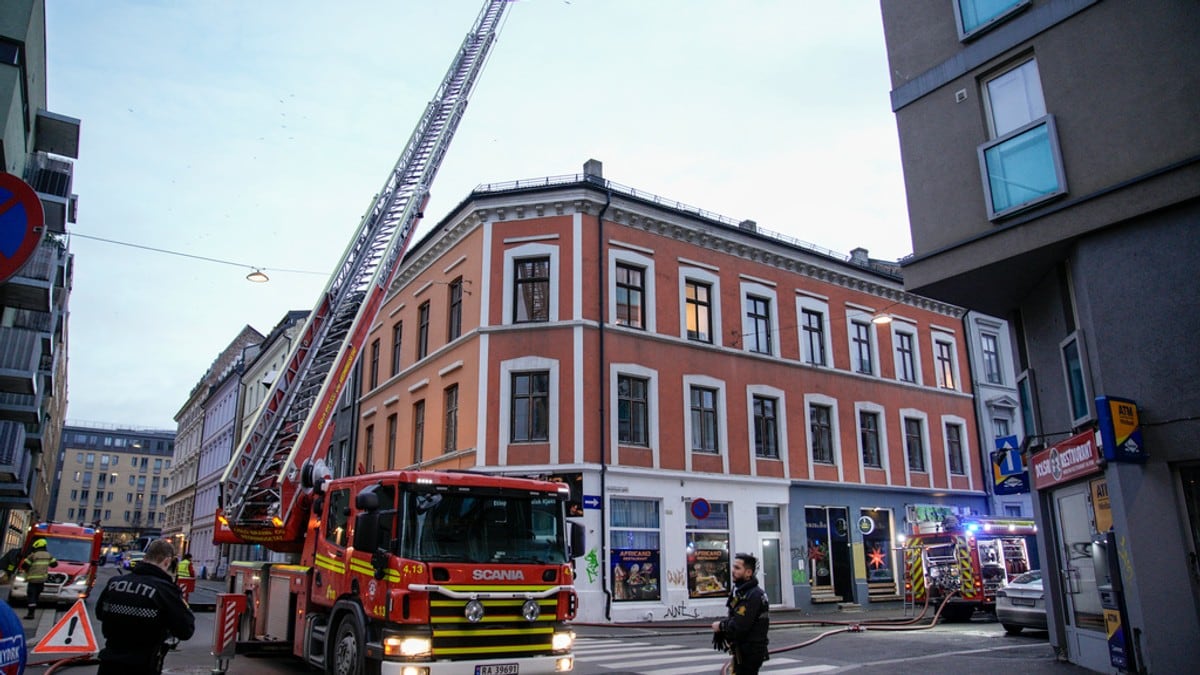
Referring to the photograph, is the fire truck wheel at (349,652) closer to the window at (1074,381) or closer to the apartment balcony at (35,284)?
the window at (1074,381)

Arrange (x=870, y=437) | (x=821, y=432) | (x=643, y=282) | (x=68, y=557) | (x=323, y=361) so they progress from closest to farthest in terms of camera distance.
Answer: (x=323, y=361)
(x=643, y=282)
(x=68, y=557)
(x=821, y=432)
(x=870, y=437)

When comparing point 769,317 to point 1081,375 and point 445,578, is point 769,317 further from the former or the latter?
point 445,578

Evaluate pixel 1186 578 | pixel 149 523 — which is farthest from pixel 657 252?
pixel 149 523

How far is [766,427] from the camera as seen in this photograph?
26.2 meters

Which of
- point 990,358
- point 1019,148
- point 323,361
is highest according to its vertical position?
point 990,358

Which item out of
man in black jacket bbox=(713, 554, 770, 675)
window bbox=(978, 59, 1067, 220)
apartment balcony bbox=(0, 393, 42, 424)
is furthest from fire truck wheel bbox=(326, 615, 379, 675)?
apartment balcony bbox=(0, 393, 42, 424)

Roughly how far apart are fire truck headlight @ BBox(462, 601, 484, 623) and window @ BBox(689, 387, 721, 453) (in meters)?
16.1

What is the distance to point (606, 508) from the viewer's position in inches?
851

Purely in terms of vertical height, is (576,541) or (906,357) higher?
(906,357)

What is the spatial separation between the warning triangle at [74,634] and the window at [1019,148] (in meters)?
14.6

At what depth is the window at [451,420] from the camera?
24.2 m

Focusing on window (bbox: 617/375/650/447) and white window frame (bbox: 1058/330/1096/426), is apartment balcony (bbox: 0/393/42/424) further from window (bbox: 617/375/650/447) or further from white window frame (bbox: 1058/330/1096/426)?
white window frame (bbox: 1058/330/1096/426)

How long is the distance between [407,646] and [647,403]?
15822 millimetres

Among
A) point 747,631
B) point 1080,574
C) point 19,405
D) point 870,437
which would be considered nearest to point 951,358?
point 870,437
